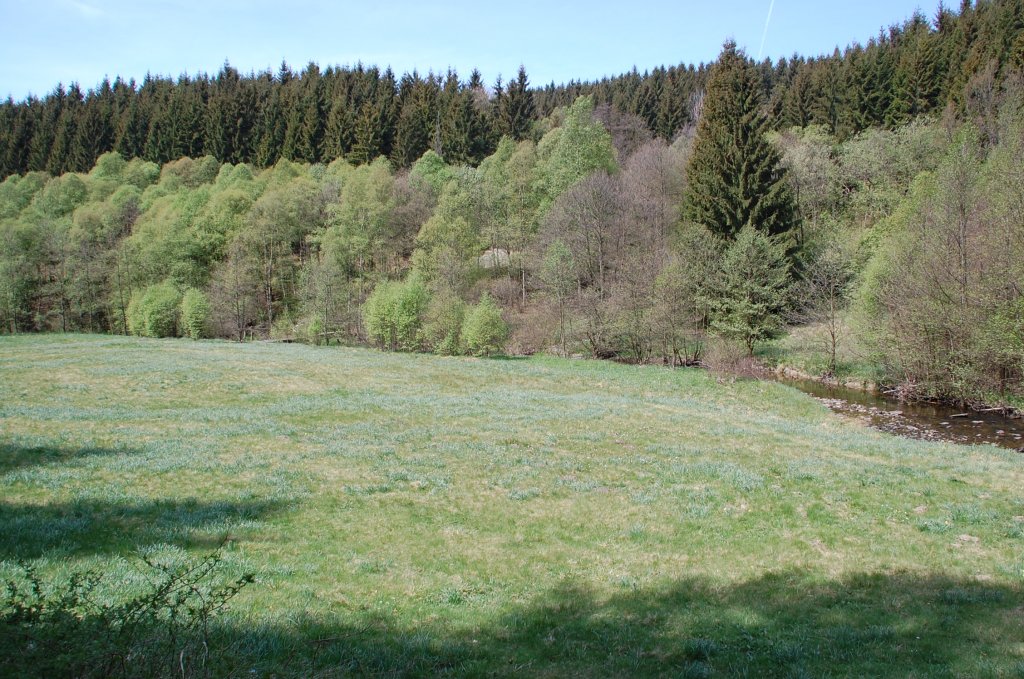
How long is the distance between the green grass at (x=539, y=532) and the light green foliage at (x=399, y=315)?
80.8 feet

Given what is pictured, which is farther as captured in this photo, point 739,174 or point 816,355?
point 739,174

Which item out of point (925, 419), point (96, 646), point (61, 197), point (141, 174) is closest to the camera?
point (96, 646)

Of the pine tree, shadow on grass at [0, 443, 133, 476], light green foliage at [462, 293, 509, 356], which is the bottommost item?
shadow on grass at [0, 443, 133, 476]

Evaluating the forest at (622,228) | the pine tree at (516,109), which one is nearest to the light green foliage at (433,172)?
the forest at (622,228)

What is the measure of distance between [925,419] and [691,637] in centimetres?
2737

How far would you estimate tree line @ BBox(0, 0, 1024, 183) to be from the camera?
235 ft

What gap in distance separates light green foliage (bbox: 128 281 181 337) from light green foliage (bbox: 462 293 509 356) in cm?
3647

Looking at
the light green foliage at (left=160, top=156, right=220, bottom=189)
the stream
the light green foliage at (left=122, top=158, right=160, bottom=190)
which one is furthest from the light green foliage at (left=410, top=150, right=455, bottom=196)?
the light green foliage at (left=122, top=158, right=160, bottom=190)

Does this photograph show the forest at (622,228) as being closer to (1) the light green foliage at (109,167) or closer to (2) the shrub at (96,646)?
(1) the light green foliage at (109,167)

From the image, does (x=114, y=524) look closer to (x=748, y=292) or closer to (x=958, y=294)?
(x=958, y=294)

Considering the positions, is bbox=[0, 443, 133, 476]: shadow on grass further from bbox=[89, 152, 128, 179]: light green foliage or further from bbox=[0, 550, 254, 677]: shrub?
bbox=[89, 152, 128, 179]: light green foliage

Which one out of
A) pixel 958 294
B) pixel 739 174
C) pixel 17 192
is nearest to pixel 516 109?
pixel 739 174

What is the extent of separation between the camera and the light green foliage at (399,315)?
49.9 m

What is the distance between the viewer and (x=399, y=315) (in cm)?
4994
